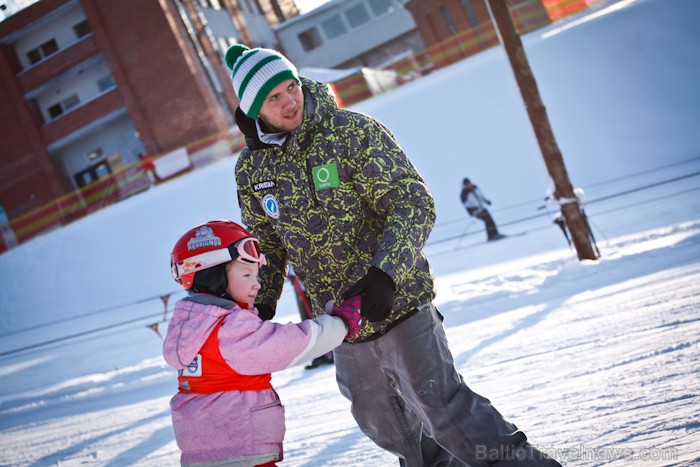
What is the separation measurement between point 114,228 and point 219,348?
22.4 m

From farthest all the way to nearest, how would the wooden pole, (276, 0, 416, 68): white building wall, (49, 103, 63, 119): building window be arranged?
(276, 0, 416, 68): white building wall, (49, 103, 63, 119): building window, the wooden pole

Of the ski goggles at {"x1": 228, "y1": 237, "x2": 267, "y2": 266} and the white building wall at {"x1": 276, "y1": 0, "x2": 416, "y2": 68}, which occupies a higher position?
the white building wall at {"x1": 276, "y1": 0, "x2": 416, "y2": 68}

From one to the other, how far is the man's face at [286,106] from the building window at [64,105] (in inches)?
1312

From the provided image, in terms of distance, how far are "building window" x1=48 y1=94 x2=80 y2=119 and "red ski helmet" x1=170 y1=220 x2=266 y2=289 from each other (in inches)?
1312

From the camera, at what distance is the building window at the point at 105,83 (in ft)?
105

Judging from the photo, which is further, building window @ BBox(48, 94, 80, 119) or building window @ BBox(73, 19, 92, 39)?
building window @ BBox(48, 94, 80, 119)

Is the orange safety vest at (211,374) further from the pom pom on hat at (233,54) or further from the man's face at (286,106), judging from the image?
the pom pom on hat at (233,54)

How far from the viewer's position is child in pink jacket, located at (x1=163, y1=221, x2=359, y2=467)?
221cm

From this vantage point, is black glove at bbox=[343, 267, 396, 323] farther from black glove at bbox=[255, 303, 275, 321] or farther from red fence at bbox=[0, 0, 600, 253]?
red fence at bbox=[0, 0, 600, 253]

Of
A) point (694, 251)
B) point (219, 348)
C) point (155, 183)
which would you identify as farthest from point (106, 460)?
point (155, 183)

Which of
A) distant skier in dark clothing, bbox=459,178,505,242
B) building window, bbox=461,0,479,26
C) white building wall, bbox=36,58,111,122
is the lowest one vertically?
distant skier in dark clothing, bbox=459,178,505,242

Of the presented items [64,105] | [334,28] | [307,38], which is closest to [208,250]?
[64,105]

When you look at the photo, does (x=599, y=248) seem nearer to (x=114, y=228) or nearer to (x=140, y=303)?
(x=140, y=303)

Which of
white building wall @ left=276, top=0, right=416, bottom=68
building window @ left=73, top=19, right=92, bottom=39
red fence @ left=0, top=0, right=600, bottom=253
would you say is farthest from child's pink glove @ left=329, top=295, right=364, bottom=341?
white building wall @ left=276, top=0, right=416, bottom=68
